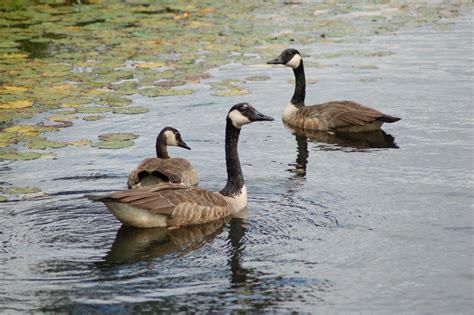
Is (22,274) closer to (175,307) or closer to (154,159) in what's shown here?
(175,307)

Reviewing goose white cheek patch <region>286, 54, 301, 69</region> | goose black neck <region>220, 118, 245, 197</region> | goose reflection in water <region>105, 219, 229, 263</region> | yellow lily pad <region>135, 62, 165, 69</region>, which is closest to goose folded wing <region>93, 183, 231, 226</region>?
goose reflection in water <region>105, 219, 229, 263</region>

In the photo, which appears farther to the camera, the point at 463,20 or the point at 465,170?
the point at 463,20

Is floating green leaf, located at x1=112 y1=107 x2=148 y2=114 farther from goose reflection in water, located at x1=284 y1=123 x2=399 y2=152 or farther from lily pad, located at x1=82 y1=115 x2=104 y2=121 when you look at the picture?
goose reflection in water, located at x1=284 y1=123 x2=399 y2=152

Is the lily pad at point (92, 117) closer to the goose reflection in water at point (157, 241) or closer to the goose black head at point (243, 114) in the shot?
the goose black head at point (243, 114)

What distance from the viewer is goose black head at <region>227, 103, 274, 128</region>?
44.3 ft

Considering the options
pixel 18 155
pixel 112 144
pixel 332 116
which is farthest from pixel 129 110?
pixel 332 116

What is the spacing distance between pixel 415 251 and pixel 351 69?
9982 mm

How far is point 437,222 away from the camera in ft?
40.9

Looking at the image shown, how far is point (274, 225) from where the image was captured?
492 inches

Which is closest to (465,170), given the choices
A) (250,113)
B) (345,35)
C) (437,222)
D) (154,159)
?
(437,222)

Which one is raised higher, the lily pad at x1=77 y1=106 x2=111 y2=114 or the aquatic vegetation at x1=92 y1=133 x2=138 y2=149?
the lily pad at x1=77 y1=106 x2=111 y2=114

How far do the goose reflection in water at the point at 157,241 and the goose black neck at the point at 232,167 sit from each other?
53cm

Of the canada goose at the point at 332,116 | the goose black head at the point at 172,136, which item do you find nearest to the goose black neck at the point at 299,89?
the canada goose at the point at 332,116

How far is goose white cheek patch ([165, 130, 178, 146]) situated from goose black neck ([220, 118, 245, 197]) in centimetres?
144
